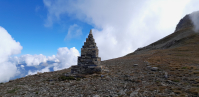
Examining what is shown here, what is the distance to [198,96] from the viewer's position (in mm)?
6996

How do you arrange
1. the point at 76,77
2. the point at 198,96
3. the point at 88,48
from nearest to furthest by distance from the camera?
1. the point at 198,96
2. the point at 76,77
3. the point at 88,48

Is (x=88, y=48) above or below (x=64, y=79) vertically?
above

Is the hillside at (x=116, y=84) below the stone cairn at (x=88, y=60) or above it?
below

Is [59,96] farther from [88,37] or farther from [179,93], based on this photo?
[88,37]

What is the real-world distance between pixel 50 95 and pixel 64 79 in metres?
5.45

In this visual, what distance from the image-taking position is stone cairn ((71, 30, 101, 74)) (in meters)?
16.3

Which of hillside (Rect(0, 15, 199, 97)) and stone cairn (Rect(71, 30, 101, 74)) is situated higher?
stone cairn (Rect(71, 30, 101, 74))

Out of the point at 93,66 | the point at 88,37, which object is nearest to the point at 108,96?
the point at 93,66

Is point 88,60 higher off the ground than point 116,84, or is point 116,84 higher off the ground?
point 88,60

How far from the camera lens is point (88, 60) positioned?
1689cm

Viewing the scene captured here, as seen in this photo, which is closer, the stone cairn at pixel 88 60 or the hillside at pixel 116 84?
the hillside at pixel 116 84

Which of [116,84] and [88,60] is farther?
[88,60]

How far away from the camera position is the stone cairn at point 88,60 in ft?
53.6

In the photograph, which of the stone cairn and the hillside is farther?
the stone cairn
